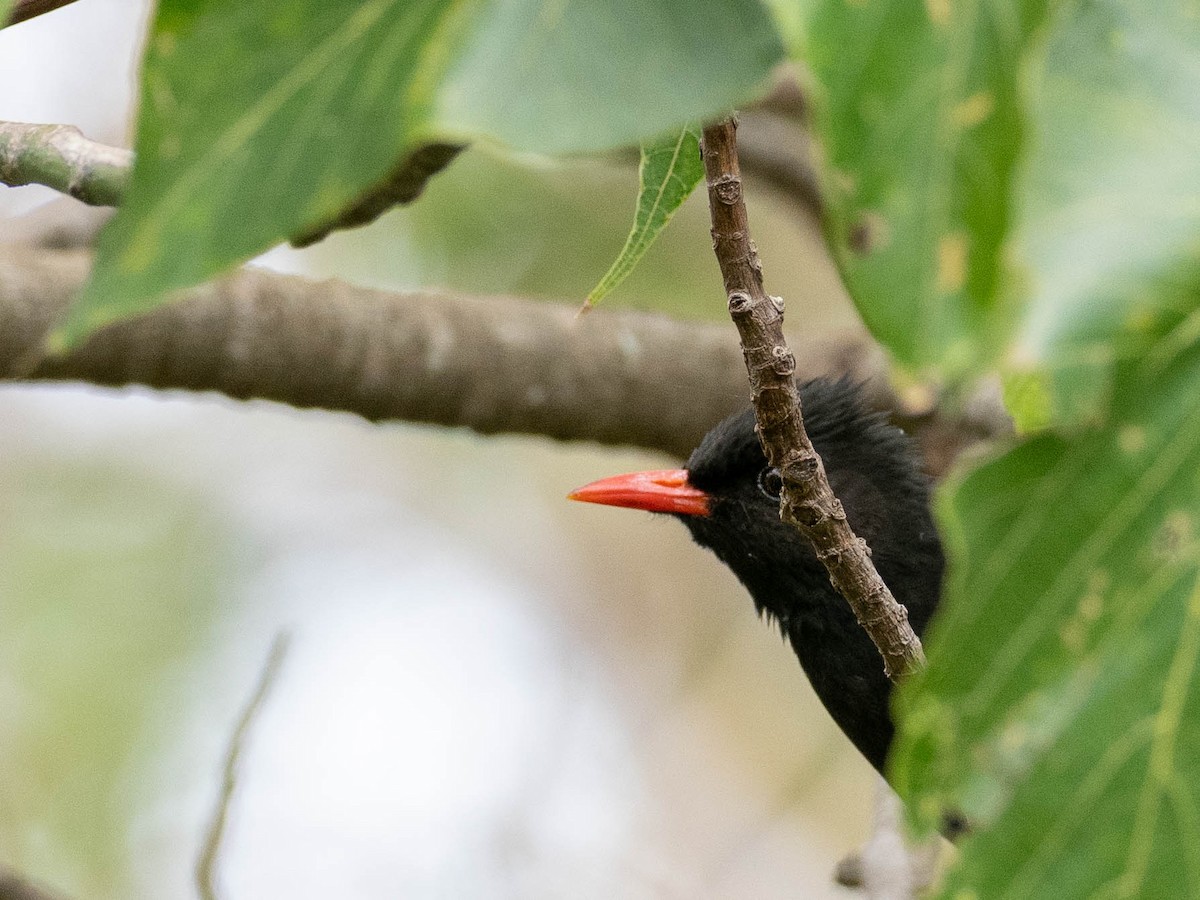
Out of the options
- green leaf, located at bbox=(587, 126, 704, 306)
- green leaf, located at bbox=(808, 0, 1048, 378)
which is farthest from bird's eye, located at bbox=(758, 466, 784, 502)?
green leaf, located at bbox=(808, 0, 1048, 378)

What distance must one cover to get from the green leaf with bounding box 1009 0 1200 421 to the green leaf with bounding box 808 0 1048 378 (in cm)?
2

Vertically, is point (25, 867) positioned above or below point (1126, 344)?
below

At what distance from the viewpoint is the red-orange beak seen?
Result: 3.82 metres

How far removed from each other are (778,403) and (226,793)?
166cm

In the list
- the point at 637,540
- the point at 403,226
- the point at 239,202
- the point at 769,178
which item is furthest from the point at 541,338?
the point at 637,540

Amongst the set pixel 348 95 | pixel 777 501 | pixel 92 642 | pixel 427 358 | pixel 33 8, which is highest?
pixel 348 95

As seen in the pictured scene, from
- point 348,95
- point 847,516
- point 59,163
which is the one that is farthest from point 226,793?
point 348,95

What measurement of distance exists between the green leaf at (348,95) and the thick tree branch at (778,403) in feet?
1.83

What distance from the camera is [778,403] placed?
5.65 feet

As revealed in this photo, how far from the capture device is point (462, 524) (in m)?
11.1

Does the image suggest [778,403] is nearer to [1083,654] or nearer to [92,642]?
[1083,654]

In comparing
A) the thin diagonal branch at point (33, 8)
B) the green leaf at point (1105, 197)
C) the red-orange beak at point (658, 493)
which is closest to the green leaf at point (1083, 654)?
the green leaf at point (1105, 197)

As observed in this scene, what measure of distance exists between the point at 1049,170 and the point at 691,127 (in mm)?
651

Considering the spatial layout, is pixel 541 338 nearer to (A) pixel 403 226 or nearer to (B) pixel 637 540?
(A) pixel 403 226
